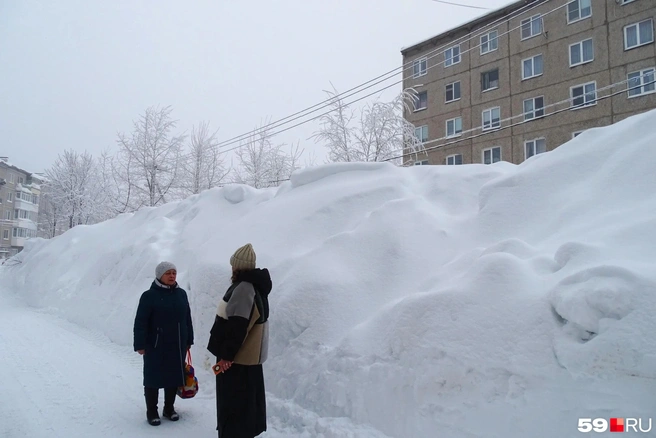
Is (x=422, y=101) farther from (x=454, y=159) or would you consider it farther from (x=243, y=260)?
(x=243, y=260)

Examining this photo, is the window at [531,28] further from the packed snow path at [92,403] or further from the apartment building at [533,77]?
the packed snow path at [92,403]

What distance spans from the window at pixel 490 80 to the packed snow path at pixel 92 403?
23.3m

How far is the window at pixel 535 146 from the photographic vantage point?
2227 centimetres

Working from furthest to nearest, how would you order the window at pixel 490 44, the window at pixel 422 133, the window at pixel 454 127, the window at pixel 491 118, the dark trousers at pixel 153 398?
the window at pixel 422 133, the window at pixel 454 127, the window at pixel 490 44, the window at pixel 491 118, the dark trousers at pixel 153 398

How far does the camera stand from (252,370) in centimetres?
356

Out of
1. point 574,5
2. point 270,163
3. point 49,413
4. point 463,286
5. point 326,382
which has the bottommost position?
point 49,413

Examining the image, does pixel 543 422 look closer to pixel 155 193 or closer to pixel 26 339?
pixel 26 339

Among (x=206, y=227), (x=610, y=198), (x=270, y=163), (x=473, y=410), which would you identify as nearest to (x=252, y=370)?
(x=473, y=410)

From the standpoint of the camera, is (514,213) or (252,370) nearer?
(252,370)

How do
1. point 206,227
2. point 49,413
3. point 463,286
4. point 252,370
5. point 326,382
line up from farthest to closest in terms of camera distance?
point 206,227, point 49,413, point 326,382, point 463,286, point 252,370

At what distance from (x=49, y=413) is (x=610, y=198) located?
631 centimetres

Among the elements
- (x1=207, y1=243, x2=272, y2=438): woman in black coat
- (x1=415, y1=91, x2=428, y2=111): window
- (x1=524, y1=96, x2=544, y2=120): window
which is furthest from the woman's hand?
(x1=415, y1=91, x2=428, y2=111): window

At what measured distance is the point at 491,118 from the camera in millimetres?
24641

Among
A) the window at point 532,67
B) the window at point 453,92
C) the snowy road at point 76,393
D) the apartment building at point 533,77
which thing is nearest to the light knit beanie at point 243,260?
the snowy road at point 76,393
